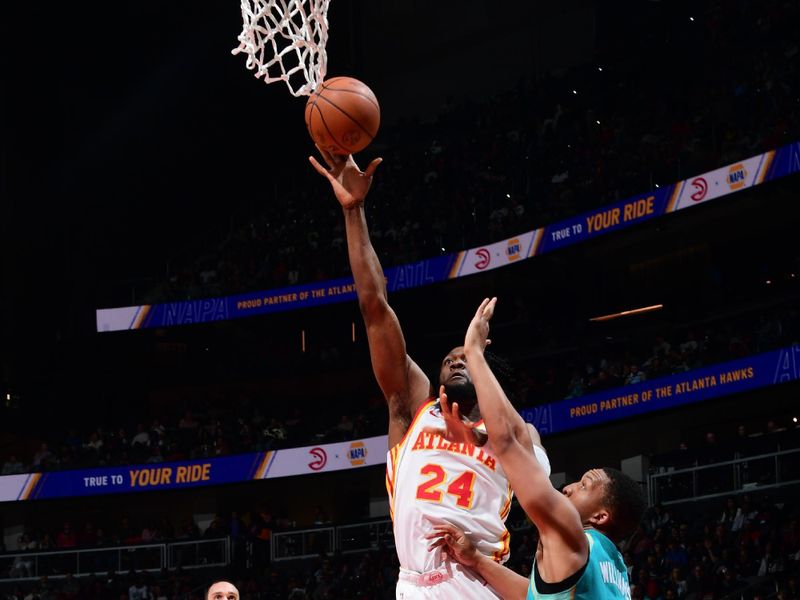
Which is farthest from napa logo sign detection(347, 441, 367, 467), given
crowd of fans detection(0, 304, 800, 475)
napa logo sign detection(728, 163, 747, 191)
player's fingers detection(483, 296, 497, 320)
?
player's fingers detection(483, 296, 497, 320)

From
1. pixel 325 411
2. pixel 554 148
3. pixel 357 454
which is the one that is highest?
pixel 554 148

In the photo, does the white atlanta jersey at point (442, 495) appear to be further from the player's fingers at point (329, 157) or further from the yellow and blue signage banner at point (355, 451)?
the yellow and blue signage banner at point (355, 451)

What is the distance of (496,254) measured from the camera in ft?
70.6

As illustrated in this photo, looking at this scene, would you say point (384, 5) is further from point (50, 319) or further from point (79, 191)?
point (50, 319)

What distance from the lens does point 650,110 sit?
2225 centimetres

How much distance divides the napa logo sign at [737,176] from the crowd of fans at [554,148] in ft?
0.70

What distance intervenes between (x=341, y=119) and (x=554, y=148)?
18469mm

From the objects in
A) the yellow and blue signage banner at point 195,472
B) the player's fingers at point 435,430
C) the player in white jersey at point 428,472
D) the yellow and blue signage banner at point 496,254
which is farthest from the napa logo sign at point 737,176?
the player's fingers at point 435,430

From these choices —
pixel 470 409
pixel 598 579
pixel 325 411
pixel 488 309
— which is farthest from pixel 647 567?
pixel 325 411

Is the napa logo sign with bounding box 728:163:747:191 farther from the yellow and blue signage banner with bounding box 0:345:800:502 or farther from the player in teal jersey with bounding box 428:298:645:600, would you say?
the player in teal jersey with bounding box 428:298:645:600

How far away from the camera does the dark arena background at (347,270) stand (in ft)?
62.0

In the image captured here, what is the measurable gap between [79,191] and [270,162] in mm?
4915

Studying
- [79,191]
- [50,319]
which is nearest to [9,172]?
[79,191]

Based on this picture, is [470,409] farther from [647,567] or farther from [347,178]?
[647,567]
